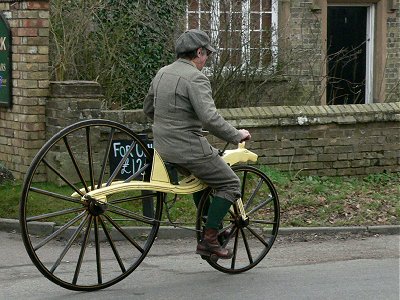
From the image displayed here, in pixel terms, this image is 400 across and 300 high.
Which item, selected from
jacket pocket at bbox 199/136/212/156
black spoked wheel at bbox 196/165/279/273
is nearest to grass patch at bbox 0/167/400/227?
black spoked wheel at bbox 196/165/279/273

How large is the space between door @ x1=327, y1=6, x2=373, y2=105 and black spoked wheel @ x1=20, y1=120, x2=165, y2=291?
815 cm

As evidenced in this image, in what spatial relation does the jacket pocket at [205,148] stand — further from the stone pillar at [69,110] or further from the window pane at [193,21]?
the window pane at [193,21]

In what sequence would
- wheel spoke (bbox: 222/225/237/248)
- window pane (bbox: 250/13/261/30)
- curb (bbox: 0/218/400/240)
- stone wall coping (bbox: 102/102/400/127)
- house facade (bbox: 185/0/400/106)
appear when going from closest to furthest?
wheel spoke (bbox: 222/225/237/248) < curb (bbox: 0/218/400/240) < stone wall coping (bbox: 102/102/400/127) < house facade (bbox: 185/0/400/106) < window pane (bbox: 250/13/261/30)

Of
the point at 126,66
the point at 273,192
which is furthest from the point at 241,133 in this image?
the point at 126,66

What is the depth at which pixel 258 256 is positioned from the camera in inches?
345

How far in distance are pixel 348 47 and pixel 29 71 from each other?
28.8 feet

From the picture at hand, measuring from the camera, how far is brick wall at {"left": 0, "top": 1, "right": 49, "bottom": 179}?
12133 mm

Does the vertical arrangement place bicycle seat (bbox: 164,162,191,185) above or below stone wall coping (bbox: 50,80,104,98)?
below

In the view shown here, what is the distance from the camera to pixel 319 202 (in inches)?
464

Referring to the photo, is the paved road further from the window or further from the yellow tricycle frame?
the window

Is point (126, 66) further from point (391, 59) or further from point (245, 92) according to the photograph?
point (391, 59)

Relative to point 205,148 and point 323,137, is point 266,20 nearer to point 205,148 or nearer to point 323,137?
point 323,137

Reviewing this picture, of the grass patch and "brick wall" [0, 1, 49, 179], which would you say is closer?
the grass patch

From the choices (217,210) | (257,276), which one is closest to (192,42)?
(217,210)
